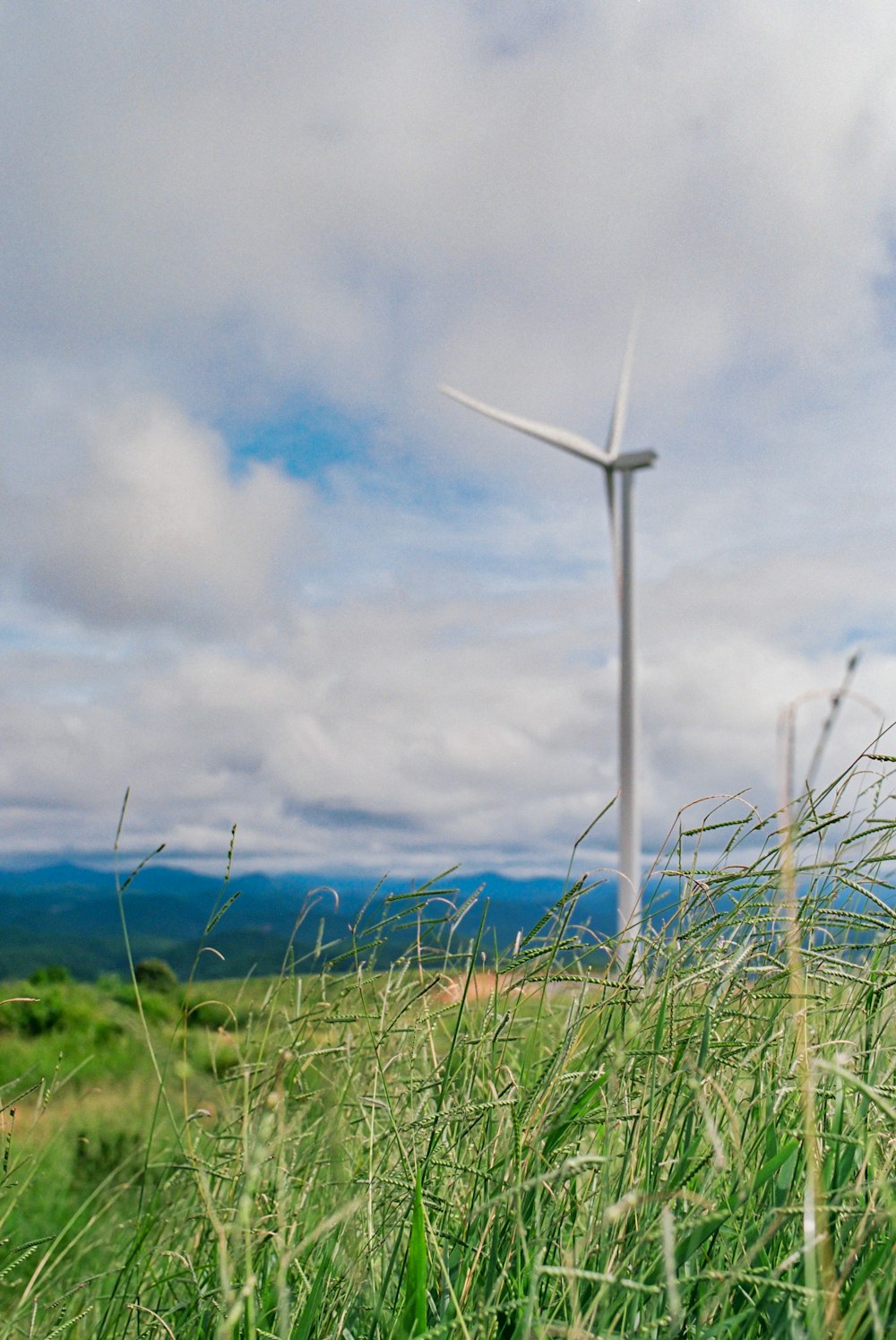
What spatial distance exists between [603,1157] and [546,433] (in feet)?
84.4

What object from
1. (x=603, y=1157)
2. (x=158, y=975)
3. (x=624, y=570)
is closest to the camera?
(x=603, y=1157)

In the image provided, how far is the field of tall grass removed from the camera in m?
2.69

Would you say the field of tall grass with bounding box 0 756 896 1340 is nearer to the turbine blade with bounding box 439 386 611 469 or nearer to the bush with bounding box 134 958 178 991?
the bush with bounding box 134 958 178 991

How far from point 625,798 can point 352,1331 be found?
25763 mm

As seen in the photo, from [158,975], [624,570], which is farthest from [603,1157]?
[624,570]

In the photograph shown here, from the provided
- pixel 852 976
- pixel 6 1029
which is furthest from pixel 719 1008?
pixel 6 1029

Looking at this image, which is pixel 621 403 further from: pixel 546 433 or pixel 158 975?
pixel 158 975

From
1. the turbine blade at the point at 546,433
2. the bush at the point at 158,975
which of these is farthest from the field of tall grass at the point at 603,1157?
the turbine blade at the point at 546,433

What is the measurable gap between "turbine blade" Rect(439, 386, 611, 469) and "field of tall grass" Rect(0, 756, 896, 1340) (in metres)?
23.0

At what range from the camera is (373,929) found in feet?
13.2

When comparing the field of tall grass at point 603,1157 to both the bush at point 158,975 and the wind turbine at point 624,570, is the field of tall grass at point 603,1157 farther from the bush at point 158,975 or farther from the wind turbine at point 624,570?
the wind turbine at point 624,570

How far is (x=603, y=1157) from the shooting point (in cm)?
262

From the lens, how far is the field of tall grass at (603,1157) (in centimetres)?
269

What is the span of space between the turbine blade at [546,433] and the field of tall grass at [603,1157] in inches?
904
